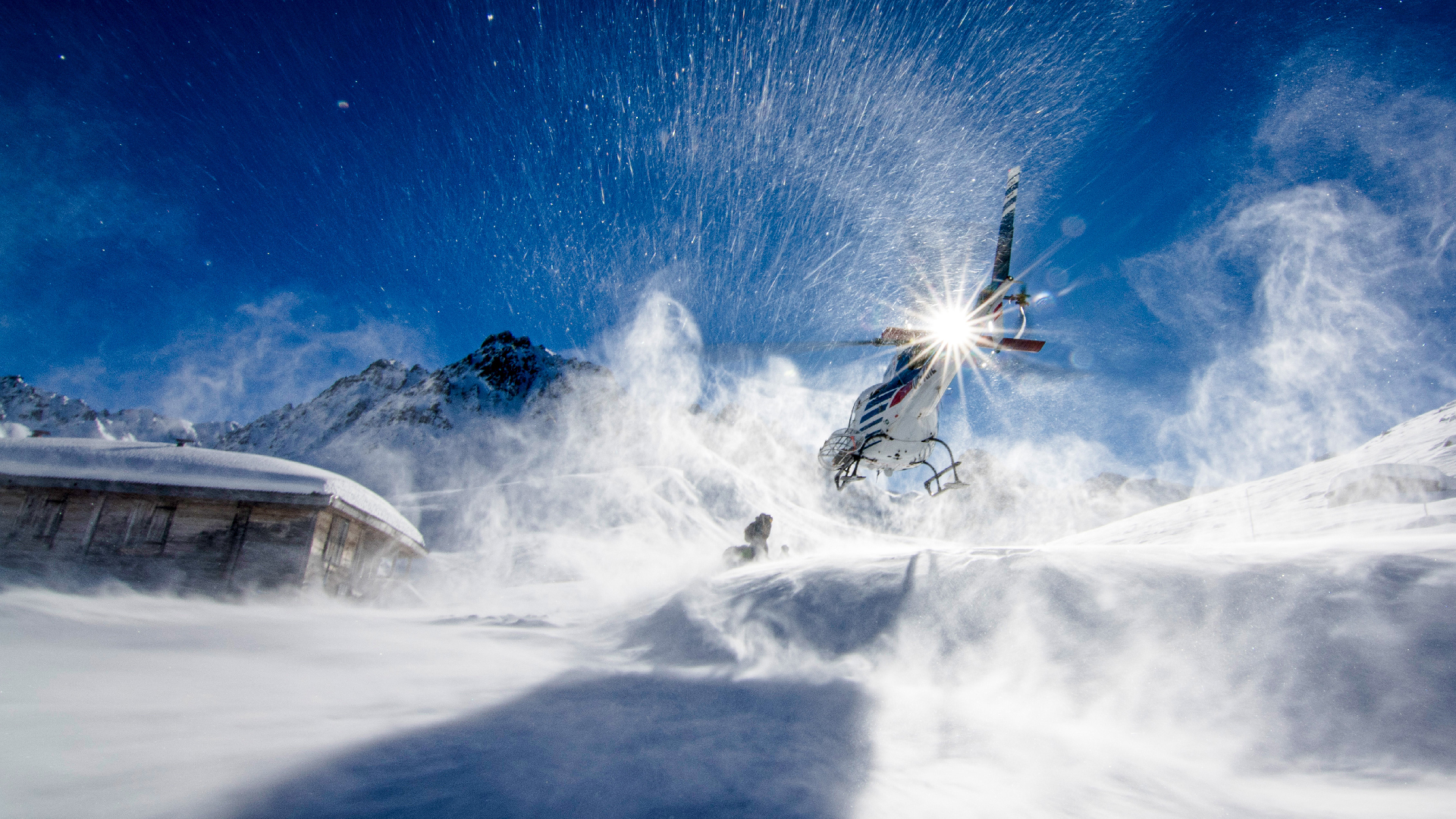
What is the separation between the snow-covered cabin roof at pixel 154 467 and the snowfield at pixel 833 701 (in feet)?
9.32

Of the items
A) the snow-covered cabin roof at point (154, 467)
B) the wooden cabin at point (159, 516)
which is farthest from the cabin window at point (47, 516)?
the snow-covered cabin roof at point (154, 467)

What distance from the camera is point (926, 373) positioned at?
1112 cm

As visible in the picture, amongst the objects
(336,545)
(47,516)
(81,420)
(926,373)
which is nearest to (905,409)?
(926,373)

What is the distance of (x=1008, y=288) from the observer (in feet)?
32.2

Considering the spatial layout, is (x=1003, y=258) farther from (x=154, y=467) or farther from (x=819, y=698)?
(x=154, y=467)

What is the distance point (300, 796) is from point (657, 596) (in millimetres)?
11069

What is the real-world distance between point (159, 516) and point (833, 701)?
47.8 feet

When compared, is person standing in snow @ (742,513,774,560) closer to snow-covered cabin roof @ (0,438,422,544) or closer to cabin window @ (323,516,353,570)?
cabin window @ (323,516,353,570)

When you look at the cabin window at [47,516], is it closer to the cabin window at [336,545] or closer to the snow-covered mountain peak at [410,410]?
the cabin window at [336,545]

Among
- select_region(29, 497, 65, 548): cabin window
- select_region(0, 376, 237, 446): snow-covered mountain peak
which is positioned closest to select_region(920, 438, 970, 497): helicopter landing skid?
select_region(29, 497, 65, 548): cabin window

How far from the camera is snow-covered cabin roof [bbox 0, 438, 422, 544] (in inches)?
415

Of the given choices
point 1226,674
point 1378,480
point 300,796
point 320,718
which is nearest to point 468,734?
point 320,718

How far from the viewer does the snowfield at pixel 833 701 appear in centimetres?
269

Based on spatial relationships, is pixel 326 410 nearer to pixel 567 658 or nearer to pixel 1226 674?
pixel 567 658
